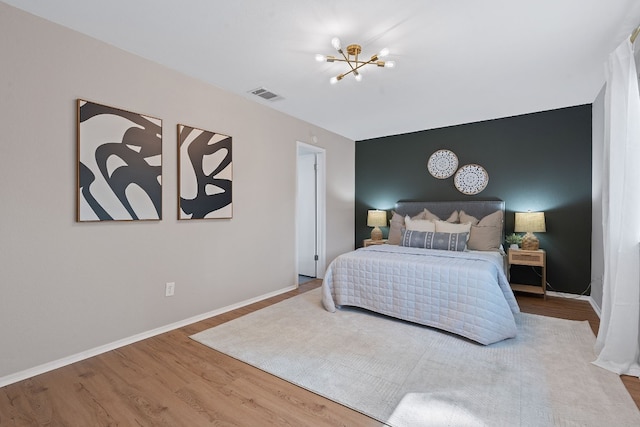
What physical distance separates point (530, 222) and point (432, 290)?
6.49 feet

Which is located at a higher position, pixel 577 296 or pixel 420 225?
pixel 420 225

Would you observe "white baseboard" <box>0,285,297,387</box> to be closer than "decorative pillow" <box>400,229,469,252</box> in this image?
Yes

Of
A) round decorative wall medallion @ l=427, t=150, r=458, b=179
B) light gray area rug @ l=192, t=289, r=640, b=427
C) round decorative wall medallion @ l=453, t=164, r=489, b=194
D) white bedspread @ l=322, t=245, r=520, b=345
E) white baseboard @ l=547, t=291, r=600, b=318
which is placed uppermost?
round decorative wall medallion @ l=427, t=150, r=458, b=179

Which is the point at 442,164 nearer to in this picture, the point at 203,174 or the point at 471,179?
the point at 471,179

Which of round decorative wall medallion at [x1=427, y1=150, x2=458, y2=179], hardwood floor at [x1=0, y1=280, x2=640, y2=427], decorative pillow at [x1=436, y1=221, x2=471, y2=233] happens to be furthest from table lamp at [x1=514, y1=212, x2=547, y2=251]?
hardwood floor at [x1=0, y1=280, x2=640, y2=427]

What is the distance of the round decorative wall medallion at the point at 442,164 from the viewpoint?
465 cm

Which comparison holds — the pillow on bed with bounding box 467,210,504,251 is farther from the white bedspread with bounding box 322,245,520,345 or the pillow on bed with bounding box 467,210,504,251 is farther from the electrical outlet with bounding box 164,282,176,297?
the electrical outlet with bounding box 164,282,176,297

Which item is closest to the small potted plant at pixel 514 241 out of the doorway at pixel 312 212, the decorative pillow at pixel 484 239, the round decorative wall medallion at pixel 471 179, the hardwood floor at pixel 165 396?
the decorative pillow at pixel 484 239

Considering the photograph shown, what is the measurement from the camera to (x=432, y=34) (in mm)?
2199

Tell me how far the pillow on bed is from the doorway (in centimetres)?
214

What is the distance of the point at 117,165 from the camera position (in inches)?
95.1

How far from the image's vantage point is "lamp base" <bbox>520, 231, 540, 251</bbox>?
3.80 metres

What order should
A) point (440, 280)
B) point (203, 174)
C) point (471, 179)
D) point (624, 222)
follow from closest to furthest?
point (624, 222), point (440, 280), point (203, 174), point (471, 179)

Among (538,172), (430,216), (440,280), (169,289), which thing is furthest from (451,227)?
(169,289)
